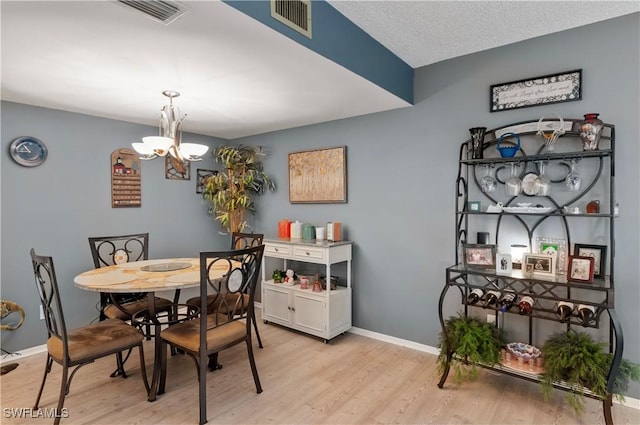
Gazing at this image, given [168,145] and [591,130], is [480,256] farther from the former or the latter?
[168,145]

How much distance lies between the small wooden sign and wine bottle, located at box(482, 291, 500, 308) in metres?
3.46

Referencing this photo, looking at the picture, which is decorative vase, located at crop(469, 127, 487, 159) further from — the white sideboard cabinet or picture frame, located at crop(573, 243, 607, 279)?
the white sideboard cabinet

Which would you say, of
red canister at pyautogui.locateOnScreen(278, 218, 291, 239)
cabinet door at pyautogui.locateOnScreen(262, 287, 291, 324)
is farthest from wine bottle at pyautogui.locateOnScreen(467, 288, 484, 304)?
red canister at pyautogui.locateOnScreen(278, 218, 291, 239)

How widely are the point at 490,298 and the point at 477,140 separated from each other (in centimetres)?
117

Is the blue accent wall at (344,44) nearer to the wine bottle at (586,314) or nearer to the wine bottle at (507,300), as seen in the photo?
the wine bottle at (507,300)

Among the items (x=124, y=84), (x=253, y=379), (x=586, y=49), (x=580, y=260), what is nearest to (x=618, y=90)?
(x=586, y=49)

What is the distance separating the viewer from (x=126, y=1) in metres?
1.41

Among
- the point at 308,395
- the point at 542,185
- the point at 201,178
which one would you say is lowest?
the point at 308,395

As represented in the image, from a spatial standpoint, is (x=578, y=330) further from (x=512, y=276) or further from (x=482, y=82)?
(x=482, y=82)

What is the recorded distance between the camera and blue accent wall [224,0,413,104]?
167cm

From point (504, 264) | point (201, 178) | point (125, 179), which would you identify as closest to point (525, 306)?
point (504, 264)

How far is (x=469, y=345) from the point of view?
234 centimetres

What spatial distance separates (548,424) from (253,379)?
1926 millimetres

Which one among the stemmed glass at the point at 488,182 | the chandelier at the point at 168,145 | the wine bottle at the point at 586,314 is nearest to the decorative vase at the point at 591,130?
the stemmed glass at the point at 488,182
